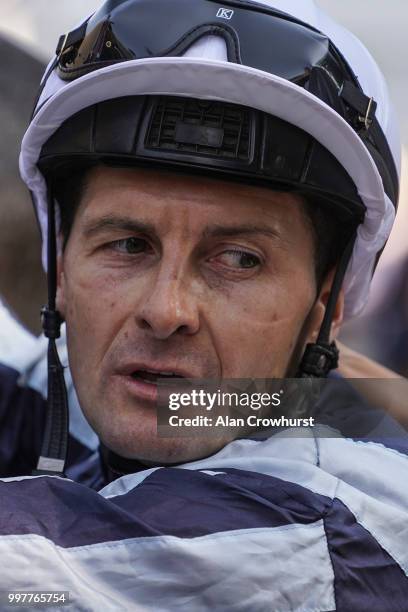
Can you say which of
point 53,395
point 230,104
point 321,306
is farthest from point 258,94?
point 53,395

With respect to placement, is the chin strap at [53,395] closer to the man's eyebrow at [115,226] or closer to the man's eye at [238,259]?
the man's eyebrow at [115,226]

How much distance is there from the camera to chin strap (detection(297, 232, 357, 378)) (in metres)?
1.95

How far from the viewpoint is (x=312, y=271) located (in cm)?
191

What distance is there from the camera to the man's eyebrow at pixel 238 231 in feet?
5.74

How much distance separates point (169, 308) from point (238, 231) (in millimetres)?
238

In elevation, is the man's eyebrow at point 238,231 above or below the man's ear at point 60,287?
above

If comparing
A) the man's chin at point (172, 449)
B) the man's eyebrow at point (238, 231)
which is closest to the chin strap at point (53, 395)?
the man's chin at point (172, 449)

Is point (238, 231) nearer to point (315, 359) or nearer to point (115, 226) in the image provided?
point (115, 226)

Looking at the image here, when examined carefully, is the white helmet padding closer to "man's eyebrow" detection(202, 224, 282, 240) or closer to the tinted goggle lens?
the tinted goggle lens

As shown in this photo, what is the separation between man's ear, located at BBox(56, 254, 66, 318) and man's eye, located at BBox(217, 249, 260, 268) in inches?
19.0

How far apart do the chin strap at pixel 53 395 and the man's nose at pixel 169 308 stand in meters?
0.42

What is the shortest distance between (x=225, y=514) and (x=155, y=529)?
0.39 feet

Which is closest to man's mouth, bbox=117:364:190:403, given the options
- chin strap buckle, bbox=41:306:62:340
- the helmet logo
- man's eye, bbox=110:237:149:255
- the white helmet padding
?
man's eye, bbox=110:237:149:255

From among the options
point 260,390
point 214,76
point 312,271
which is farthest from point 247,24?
point 260,390
